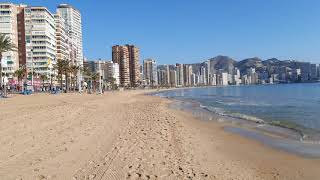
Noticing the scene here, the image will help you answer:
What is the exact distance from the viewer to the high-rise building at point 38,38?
427 ft

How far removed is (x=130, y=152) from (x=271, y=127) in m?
11.6

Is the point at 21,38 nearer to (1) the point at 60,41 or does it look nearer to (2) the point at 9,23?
(2) the point at 9,23

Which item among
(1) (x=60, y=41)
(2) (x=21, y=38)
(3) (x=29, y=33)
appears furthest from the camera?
(1) (x=60, y=41)

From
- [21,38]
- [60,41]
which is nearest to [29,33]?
[21,38]

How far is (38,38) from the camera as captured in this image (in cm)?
13000

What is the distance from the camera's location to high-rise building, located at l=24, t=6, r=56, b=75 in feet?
427

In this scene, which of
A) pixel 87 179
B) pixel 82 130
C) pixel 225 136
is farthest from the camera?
pixel 225 136

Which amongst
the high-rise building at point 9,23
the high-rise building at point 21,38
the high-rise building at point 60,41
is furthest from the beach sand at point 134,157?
the high-rise building at point 60,41

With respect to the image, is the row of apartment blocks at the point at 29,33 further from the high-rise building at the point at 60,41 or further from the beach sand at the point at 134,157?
the beach sand at the point at 134,157

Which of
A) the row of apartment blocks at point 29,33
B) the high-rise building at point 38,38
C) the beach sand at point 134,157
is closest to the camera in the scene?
the beach sand at point 134,157

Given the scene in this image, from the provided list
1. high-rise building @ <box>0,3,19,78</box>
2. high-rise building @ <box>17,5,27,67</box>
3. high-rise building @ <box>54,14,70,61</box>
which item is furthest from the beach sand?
high-rise building @ <box>54,14,70,61</box>

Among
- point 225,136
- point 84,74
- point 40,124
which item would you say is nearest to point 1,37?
point 40,124

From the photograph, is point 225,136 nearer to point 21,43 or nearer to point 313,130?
point 313,130

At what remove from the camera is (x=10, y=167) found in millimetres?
8969
